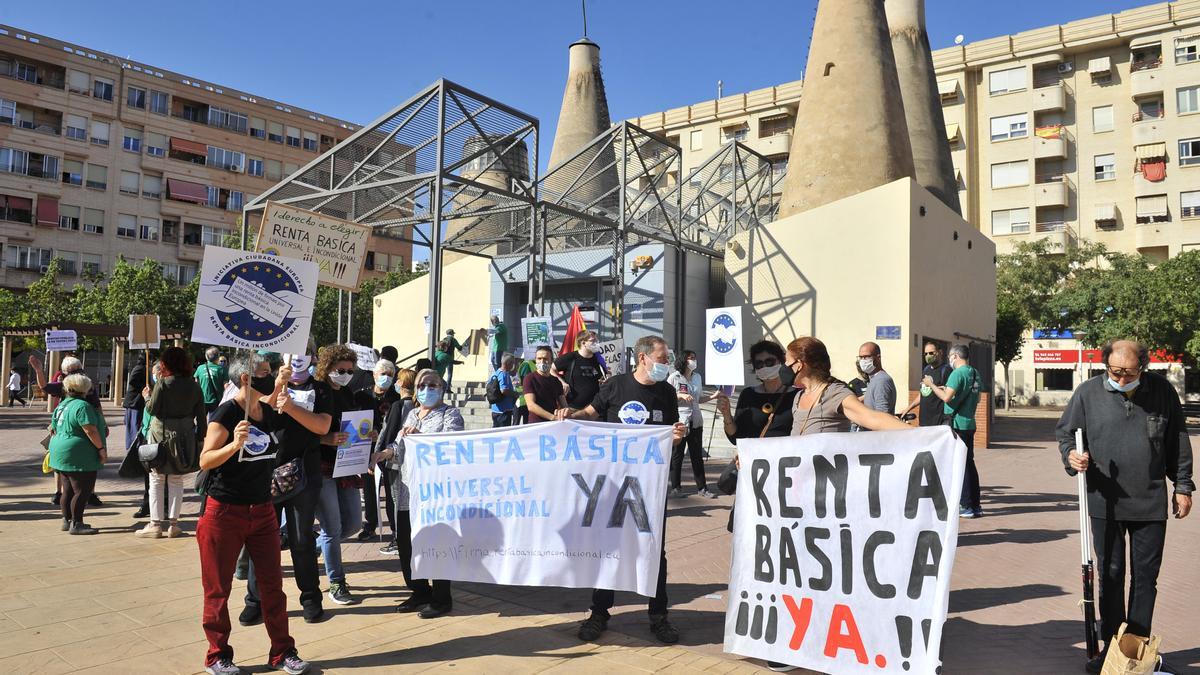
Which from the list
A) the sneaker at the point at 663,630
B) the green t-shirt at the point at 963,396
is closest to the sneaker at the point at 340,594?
the sneaker at the point at 663,630

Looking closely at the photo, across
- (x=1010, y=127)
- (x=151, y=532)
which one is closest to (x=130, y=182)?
(x=151, y=532)

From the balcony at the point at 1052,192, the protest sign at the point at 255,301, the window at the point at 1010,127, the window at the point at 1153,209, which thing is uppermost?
the window at the point at 1010,127

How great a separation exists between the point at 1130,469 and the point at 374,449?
17.3ft

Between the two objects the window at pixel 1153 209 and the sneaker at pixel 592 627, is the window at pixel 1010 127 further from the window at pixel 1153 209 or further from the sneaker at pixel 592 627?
the sneaker at pixel 592 627

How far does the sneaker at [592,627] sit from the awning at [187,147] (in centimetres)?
5911

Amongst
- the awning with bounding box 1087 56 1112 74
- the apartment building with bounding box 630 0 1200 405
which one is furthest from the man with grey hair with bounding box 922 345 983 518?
the awning with bounding box 1087 56 1112 74

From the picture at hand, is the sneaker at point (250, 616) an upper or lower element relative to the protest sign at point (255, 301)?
lower

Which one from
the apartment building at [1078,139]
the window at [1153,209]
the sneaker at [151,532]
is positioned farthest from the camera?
the window at [1153,209]

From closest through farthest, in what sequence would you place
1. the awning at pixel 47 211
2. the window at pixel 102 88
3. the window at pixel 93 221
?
the awning at pixel 47 211, the window at pixel 93 221, the window at pixel 102 88

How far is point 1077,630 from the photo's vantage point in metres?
5.08

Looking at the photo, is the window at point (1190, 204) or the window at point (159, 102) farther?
the window at point (159, 102)

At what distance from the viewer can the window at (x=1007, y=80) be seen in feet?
164

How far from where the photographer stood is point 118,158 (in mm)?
52375

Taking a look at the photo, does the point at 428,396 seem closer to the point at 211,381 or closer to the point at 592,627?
the point at 592,627
